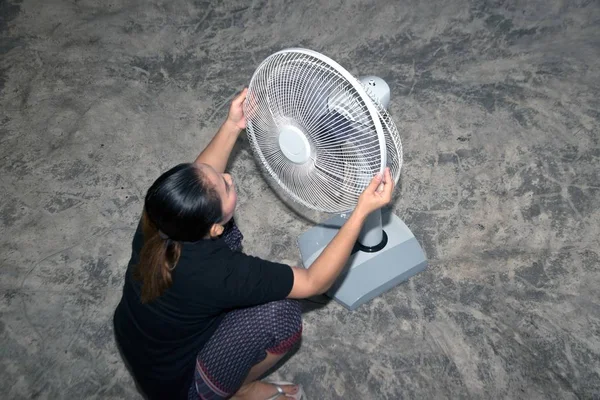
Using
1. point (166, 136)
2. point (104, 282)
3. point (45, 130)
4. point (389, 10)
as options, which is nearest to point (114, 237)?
point (104, 282)

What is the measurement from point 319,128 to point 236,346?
56cm

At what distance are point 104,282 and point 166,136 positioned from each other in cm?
72

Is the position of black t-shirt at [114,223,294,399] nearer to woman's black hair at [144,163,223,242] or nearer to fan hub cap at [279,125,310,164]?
woman's black hair at [144,163,223,242]

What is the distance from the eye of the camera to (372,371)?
5.81 ft

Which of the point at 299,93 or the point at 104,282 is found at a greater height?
the point at 299,93

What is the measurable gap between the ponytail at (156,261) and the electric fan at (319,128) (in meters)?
0.35

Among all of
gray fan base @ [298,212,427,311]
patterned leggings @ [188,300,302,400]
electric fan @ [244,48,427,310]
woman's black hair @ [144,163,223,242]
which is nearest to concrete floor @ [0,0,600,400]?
gray fan base @ [298,212,427,311]

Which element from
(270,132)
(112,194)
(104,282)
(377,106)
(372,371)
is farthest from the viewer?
(112,194)

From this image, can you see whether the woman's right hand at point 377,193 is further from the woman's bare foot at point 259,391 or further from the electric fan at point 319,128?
the woman's bare foot at point 259,391

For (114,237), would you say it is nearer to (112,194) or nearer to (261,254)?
(112,194)

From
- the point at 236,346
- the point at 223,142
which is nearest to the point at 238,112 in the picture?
the point at 223,142

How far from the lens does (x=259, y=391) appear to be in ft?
5.51

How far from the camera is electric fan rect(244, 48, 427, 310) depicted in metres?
1.25

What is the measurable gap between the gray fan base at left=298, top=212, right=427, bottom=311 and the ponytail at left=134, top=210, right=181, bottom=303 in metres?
0.76
